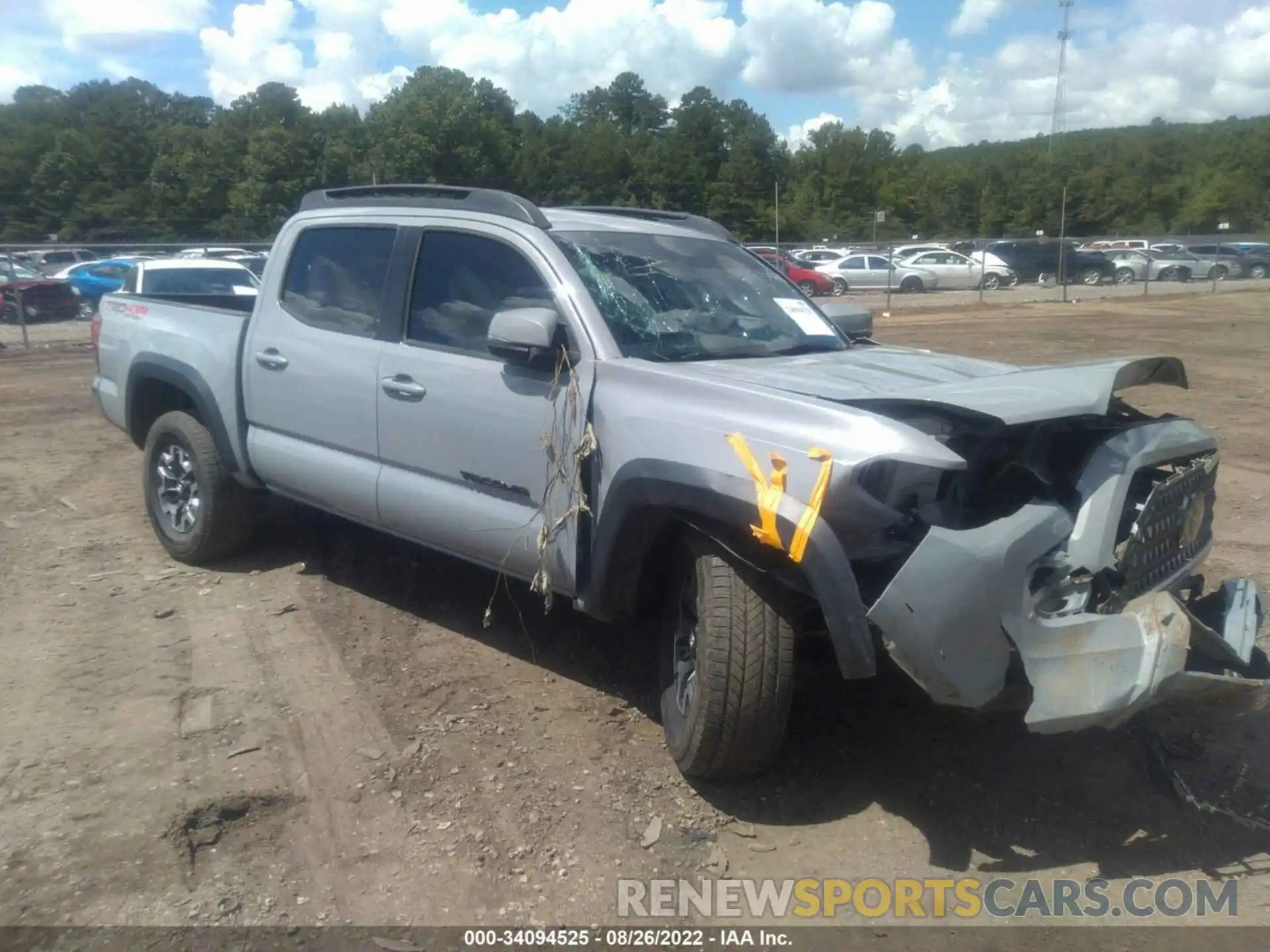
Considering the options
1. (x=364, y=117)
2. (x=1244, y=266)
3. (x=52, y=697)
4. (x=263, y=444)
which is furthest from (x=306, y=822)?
(x=364, y=117)

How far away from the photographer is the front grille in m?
3.43

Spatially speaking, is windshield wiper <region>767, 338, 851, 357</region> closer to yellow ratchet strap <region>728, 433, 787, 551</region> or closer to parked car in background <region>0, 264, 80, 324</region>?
yellow ratchet strap <region>728, 433, 787, 551</region>

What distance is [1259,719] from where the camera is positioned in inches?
171

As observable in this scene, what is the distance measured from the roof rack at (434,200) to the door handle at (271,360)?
0.80 metres

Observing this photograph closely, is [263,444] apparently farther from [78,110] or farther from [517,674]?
[78,110]

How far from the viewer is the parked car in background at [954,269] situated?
36.8m

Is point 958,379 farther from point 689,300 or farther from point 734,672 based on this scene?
point 734,672

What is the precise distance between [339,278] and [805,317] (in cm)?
220

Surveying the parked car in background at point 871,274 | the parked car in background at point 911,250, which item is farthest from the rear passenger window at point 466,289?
the parked car in background at point 911,250

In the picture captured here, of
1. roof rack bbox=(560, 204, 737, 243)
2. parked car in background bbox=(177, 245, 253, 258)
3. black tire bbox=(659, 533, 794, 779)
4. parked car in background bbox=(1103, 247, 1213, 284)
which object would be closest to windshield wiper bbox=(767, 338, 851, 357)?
roof rack bbox=(560, 204, 737, 243)

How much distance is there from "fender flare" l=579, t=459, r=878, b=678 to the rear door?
1463 mm

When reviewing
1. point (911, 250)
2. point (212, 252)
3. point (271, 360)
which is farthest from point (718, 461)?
point (911, 250)

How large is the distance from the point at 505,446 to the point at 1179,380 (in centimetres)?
248

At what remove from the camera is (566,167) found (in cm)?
6694
